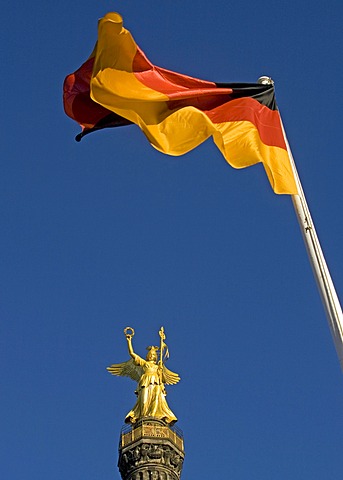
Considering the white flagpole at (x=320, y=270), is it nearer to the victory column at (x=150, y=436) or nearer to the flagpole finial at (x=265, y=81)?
the flagpole finial at (x=265, y=81)

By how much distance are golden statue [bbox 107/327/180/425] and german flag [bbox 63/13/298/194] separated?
1094 inches

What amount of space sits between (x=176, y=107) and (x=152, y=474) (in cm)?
2731

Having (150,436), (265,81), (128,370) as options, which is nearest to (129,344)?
(128,370)

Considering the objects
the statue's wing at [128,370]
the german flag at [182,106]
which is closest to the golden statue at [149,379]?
the statue's wing at [128,370]

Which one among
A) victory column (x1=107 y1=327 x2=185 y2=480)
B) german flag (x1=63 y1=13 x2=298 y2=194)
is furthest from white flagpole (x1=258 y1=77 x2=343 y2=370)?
victory column (x1=107 y1=327 x2=185 y2=480)

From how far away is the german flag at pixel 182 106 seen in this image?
16.5 meters

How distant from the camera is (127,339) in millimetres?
47438

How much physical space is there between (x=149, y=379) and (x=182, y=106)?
29442mm

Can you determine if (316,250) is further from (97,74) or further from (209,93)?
(97,74)

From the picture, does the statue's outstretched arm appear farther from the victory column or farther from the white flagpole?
the white flagpole

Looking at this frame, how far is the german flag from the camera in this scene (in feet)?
54.3

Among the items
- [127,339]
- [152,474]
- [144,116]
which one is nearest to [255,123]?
[144,116]

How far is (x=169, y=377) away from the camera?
46.9 meters

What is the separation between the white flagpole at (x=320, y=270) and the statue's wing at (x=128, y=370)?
31.5 m
